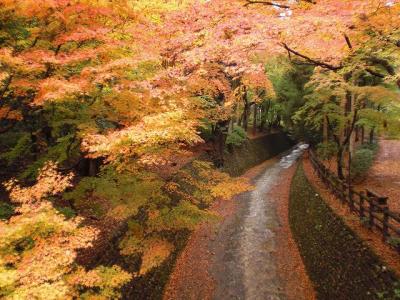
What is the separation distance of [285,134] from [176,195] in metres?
35.9

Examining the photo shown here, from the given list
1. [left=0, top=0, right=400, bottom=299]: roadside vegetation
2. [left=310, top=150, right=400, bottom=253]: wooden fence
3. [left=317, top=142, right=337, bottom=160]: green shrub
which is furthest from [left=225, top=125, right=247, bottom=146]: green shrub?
[left=0, top=0, right=400, bottom=299]: roadside vegetation

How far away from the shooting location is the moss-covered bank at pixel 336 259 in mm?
8867

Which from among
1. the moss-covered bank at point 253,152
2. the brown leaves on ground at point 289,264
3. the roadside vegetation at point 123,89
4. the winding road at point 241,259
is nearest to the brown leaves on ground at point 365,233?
the brown leaves on ground at point 289,264

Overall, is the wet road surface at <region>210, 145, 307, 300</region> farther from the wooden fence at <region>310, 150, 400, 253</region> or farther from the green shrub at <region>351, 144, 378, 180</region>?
the green shrub at <region>351, 144, 378, 180</region>

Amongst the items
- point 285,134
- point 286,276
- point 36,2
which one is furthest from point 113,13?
point 285,134

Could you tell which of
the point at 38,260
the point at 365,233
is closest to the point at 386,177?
the point at 365,233

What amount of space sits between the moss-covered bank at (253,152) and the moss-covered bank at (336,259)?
34.0 feet

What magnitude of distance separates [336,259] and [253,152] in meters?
23.4

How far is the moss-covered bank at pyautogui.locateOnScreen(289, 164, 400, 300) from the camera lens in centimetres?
887

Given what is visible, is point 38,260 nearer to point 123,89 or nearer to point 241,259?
point 123,89

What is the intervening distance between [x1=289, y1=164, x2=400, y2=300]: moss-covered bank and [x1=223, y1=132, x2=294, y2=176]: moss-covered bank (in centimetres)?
1037

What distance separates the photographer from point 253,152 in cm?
3459

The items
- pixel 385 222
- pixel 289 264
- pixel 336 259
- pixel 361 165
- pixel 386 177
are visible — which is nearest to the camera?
pixel 385 222

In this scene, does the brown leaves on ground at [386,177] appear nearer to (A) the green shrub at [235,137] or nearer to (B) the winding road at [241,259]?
(B) the winding road at [241,259]
